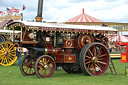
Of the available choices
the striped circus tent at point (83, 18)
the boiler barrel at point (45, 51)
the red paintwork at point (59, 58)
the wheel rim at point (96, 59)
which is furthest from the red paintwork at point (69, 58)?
the striped circus tent at point (83, 18)

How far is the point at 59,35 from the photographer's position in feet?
31.3

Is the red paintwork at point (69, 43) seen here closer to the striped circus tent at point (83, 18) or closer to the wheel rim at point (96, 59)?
the wheel rim at point (96, 59)

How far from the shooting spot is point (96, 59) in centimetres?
975

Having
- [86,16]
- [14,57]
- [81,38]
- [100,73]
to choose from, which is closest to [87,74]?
[100,73]

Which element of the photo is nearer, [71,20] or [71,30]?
[71,30]

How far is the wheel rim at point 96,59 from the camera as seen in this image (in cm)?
961

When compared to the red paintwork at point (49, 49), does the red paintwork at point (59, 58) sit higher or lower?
lower

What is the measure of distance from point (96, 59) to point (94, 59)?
0.28ft

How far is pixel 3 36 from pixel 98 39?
7.36 m

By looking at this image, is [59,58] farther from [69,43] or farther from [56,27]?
[56,27]

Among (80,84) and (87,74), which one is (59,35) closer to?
(87,74)

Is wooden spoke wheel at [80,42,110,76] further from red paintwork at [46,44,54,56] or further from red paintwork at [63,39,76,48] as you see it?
red paintwork at [46,44,54,56]

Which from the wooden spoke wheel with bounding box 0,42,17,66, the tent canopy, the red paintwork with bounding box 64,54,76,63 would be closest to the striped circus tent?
the wooden spoke wheel with bounding box 0,42,17,66

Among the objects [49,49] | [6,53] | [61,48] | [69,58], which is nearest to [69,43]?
[61,48]
